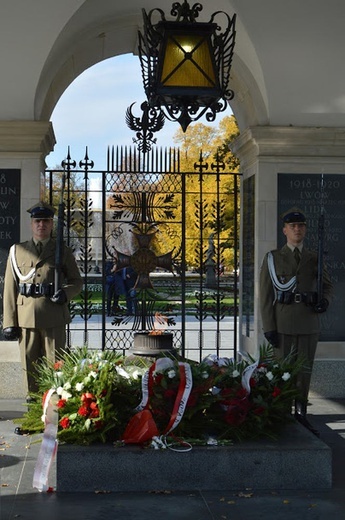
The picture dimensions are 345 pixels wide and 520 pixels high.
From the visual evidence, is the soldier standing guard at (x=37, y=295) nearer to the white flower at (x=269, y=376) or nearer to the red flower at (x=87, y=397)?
the red flower at (x=87, y=397)

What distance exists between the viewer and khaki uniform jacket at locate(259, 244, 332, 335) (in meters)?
7.39

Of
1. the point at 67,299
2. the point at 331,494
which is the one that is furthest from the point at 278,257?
the point at 331,494

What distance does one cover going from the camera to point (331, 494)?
17.9 feet

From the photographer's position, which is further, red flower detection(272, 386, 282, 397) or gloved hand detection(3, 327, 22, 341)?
gloved hand detection(3, 327, 22, 341)

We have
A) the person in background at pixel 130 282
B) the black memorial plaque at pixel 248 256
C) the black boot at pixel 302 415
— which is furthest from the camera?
the person in background at pixel 130 282

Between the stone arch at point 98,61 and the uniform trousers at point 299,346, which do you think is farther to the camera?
the stone arch at point 98,61

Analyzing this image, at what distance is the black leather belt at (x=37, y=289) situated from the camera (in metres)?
7.28

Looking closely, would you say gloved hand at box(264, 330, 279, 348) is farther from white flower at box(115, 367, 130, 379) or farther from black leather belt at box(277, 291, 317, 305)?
white flower at box(115, 367, 130, 379)

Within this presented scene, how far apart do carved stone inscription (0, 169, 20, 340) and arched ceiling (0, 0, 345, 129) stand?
0.60m

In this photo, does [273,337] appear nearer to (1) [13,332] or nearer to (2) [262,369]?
(2) [262,369]

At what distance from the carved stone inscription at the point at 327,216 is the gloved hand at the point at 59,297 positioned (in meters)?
2.94

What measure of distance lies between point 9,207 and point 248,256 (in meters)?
2.76

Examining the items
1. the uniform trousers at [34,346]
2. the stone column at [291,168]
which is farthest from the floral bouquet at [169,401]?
the stone column at [291,168]

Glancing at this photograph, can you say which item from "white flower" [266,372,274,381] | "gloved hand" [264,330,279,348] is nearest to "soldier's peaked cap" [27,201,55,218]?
"gloved hand" [264,330,279,348]
